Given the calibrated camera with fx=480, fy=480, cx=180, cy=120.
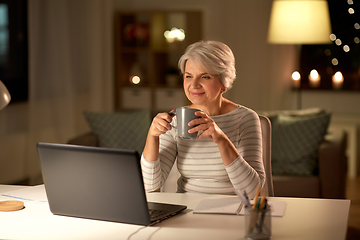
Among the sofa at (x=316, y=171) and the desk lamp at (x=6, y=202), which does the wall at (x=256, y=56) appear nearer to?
the sofa at (x=316, y=171)

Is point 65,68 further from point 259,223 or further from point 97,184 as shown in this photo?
point 259,223

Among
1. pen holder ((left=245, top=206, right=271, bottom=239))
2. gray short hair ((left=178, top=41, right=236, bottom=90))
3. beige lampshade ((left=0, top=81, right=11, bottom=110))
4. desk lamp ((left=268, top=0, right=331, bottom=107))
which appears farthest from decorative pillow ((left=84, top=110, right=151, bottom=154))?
pen holder ((left=245, top=206, right=271, bottom=239))

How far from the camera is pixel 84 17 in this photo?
4.61m

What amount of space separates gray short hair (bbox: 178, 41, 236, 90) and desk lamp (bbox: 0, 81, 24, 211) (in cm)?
65

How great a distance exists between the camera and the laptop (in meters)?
1.23

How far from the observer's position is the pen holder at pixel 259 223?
1157 mm

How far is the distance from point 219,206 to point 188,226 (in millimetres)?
192

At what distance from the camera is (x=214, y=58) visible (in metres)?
1.74

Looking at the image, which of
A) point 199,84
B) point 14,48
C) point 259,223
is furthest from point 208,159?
point 14,48

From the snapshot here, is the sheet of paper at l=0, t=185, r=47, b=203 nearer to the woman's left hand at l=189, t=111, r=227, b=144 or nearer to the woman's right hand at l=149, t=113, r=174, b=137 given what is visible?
the woman's right hand at l=149, t=113, r=174, b=137

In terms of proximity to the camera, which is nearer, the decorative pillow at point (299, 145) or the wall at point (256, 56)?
the decorative pillow at point (299, 145)

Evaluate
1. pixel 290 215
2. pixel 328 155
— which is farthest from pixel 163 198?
pixel 328 155

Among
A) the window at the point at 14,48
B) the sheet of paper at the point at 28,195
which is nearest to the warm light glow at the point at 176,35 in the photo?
the window at the point at 14,48

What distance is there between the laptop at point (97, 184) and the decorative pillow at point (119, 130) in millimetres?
2118
